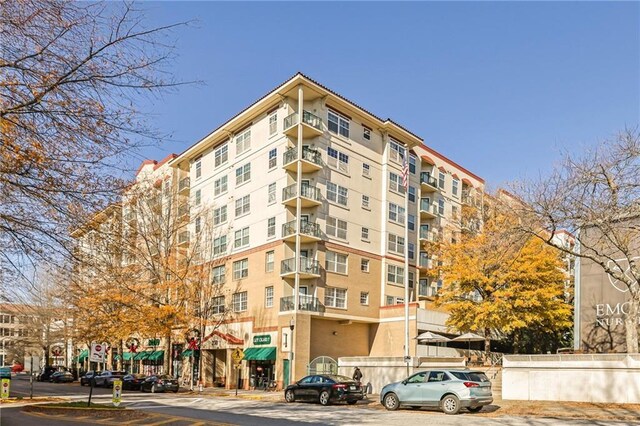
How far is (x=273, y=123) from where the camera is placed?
46562mm

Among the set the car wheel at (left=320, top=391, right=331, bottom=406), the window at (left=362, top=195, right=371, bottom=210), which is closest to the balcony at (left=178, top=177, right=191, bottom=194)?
the window at (left=362, top=195, right=371, bottom=210)

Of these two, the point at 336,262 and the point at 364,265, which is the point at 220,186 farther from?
the point at 364,265

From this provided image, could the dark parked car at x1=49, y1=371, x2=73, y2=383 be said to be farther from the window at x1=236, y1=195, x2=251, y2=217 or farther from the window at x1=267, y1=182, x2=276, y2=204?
the window at x1=267, y1=182, x2=276, y2=204

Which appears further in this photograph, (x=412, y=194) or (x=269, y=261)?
(x=412, y=194)

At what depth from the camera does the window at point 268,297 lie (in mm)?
44281

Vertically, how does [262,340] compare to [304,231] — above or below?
below

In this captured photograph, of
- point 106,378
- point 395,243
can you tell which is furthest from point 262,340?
point 106,378

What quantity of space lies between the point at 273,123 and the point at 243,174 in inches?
222

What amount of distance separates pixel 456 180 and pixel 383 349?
21.9 meters

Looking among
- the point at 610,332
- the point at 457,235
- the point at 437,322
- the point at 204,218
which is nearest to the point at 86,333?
the point at 204,218

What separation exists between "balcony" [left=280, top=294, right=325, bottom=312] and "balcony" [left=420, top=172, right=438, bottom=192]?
17.5 m

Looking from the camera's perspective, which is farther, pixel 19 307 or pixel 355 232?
pixel 355 232

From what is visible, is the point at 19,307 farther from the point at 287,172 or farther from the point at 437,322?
the point at 437,322

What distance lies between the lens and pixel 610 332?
30.0 metres
